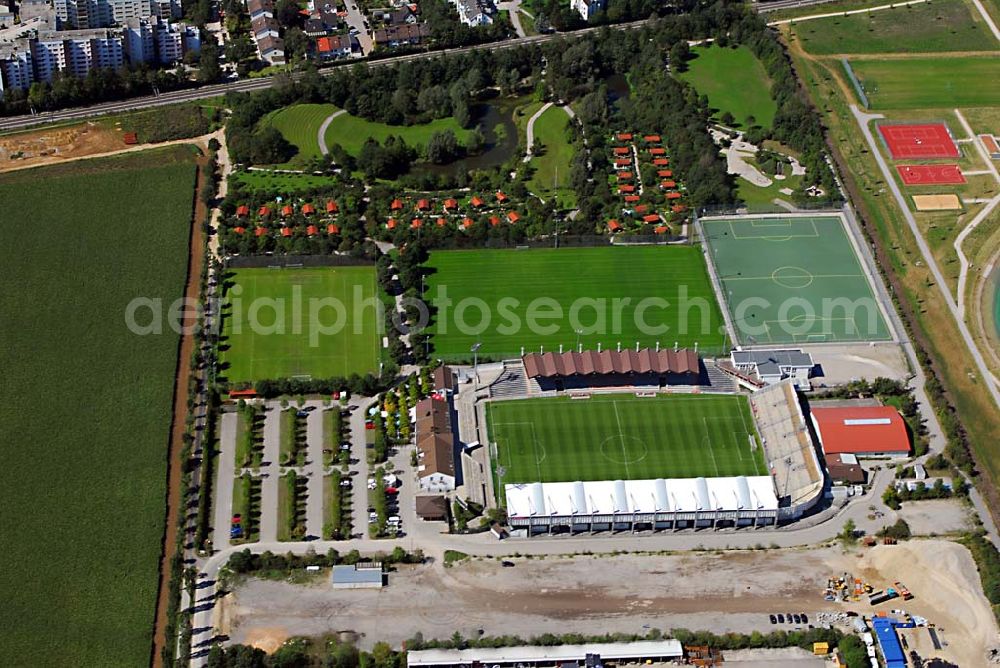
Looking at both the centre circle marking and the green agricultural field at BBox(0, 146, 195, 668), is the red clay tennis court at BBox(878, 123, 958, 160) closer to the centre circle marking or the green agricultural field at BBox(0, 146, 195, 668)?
the centre circle marking

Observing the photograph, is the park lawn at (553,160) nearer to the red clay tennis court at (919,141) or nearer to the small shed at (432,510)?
the red clay tennis court at (919,141)

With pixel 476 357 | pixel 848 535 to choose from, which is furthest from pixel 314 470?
pixel 848 535

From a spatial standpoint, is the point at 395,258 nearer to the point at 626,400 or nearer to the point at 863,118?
the point at 626,400

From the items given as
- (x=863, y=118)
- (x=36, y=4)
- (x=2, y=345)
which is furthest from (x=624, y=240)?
(x=36, y=4)

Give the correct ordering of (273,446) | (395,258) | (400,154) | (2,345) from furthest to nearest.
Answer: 1. (400,154)
2. (395,258)
3. (2,345)
4. (273,446)

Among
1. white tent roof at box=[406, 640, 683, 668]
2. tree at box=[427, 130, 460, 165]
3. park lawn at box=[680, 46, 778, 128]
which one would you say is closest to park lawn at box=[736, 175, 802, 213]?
park lawn at box=[680, 46, 778, 128]

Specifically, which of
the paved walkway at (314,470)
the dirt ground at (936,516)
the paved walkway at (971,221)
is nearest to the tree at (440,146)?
the paved walkway at (314,470)
